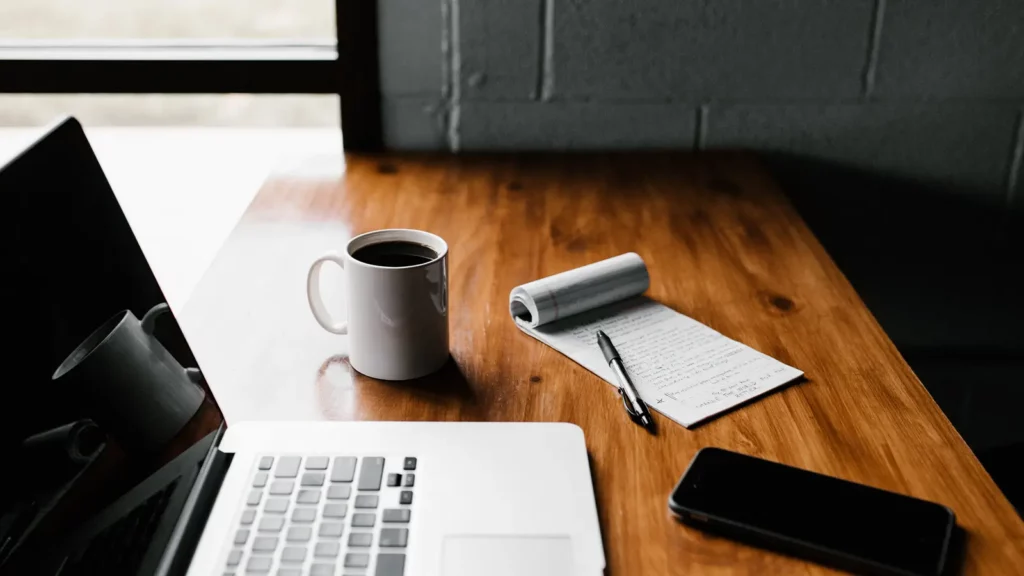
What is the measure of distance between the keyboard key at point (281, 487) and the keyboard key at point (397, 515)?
0.07 metres

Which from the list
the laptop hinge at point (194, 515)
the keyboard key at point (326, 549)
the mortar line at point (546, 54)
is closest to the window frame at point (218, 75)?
the mortar line at point (546, 54)

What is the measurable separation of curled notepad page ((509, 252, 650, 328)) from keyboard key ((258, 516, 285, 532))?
352 millimetres

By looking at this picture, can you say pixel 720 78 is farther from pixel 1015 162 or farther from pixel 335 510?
pixel 335 510

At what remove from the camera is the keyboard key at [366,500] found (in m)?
0.63

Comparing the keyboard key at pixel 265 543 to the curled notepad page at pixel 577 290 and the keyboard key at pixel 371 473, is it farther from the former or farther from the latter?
the curled notepad page at pixel 577 290

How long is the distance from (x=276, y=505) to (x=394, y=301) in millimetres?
205

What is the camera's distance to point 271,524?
615mm

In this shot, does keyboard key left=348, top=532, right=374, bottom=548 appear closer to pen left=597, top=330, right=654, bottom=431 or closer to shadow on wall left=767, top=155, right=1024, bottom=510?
pen left=597, top=330, right=654, bottom=431

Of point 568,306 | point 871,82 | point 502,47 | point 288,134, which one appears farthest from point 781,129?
point 288,134

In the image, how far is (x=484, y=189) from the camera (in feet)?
4.22

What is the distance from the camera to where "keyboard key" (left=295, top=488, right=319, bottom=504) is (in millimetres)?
635

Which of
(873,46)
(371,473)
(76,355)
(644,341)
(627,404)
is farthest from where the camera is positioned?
(873,46)

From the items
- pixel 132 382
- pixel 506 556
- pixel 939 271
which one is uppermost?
pixel 132 382

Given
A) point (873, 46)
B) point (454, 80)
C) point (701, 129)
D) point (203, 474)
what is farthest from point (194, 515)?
point (873, 46)
